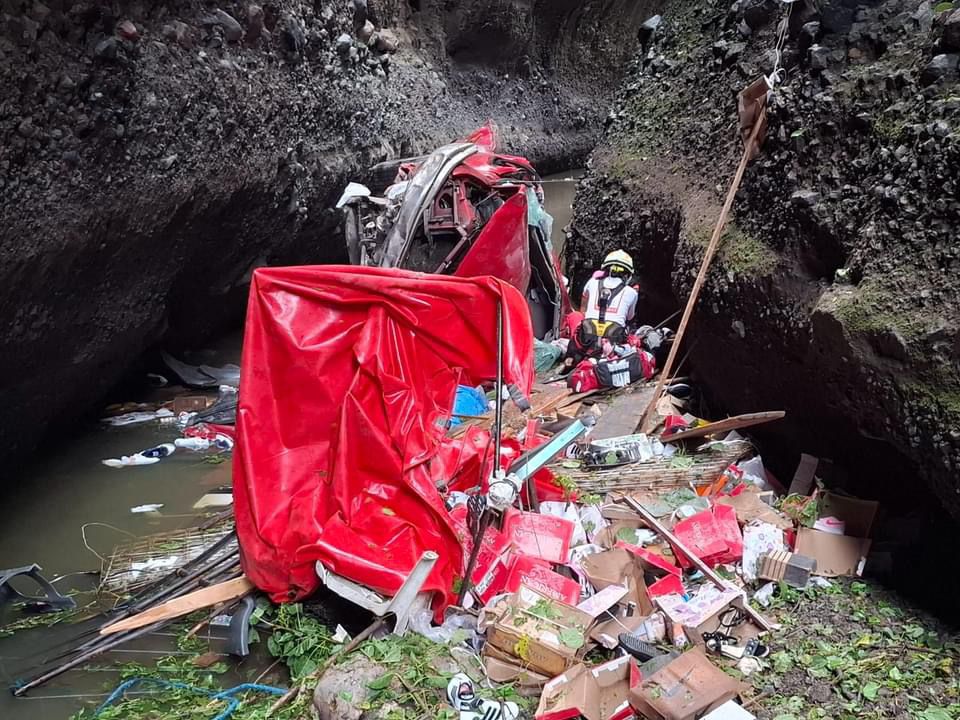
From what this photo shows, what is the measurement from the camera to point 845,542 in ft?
10.1

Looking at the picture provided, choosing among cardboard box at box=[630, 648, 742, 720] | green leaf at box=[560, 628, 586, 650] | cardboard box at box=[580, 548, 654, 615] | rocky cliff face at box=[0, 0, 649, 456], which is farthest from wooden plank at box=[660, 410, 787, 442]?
rocky cliff face at box=[0, 0, 649, 456]

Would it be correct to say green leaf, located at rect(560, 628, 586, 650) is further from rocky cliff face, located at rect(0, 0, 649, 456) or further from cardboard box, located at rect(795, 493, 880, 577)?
rocky cliff face, located at rect(0, 0, 649, 456)

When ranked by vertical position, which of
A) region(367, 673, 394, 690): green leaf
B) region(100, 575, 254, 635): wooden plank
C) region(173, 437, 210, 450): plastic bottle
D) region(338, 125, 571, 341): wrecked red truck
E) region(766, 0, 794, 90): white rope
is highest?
region(766, 0, 794, 90): white rope

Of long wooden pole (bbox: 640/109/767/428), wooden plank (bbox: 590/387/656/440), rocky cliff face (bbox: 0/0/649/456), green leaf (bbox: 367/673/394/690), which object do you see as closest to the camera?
green leaf (bbox: 367/673/394/690)

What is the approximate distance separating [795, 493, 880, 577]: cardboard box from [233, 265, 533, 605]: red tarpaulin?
1362 millimetres

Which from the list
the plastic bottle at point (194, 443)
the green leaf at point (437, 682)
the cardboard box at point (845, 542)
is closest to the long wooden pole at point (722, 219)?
the cardboard box at point (845, 542)

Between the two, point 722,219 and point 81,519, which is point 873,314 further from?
point 81,519

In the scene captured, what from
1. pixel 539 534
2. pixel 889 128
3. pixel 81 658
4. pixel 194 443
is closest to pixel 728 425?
pixel 539 534

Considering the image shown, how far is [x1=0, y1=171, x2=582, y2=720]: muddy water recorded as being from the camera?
2965mm

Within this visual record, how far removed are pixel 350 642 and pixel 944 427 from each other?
2262mm

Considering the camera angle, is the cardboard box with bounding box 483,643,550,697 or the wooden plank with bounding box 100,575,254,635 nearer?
the cardboard box with bounding box 483,643,550,697

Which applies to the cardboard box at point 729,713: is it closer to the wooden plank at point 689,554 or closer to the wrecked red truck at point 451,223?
the wooden plank at point 689,554

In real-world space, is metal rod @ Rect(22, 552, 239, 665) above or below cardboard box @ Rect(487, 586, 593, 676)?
below

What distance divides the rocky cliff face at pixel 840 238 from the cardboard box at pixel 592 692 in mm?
1304
